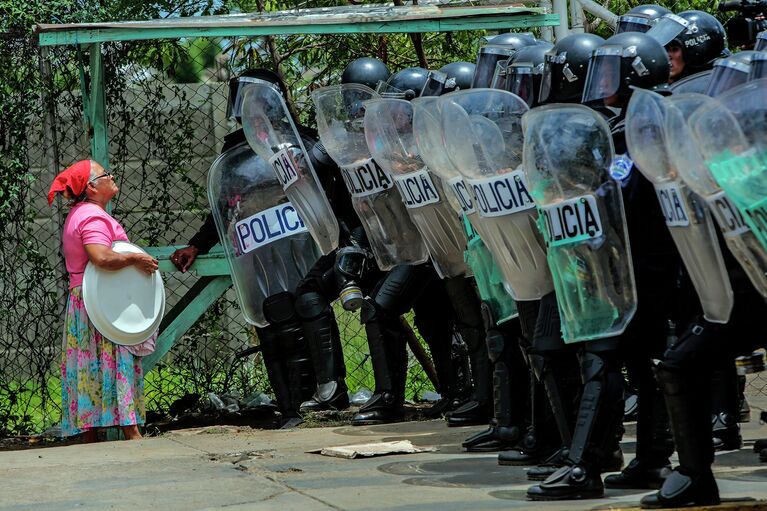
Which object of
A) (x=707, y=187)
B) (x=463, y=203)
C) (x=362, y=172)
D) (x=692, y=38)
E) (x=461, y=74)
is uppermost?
(x=461, y=74)

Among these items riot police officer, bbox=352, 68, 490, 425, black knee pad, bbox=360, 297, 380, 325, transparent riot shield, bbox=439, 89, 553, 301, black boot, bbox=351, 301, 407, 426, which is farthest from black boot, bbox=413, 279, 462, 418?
transparent riot shield, bbox=439, 89, 553, 301

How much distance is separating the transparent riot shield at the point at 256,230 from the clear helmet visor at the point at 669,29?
8.14ft

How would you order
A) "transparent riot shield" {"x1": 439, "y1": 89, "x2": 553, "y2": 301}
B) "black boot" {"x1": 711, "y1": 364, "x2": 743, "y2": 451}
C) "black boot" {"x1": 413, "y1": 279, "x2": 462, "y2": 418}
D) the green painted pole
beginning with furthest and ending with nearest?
the green painted pole → "black boot" {"x1": 413, "y1": 279, "x2": 462, "y2": 418} → "black boot" {"x1": 711, "y1": 364, "x2": 743, "y2": 451} → "transparent riot shield" {"x1": 439, "y1": 89, "x2": 553, "y2": 301}

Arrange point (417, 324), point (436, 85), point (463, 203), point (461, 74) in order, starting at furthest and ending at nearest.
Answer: point (417, 324) → point (461, 74) → point (436, 85) → point (463, 203)

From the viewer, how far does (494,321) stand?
6.17 m

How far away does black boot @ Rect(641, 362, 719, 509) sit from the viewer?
4621 mm

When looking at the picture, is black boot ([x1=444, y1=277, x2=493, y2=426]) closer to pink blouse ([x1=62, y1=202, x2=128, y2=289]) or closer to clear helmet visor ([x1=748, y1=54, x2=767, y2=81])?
pink blouse ([x1=62, y1=202, x2=128, y2=289])

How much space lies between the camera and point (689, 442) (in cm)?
465

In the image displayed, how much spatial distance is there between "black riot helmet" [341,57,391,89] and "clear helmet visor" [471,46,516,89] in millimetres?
993

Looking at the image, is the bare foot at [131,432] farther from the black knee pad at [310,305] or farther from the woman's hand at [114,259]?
the black knee pad at [310,305]

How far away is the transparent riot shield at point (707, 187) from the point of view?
419 centimetres

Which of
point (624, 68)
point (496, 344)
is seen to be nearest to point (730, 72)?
point (624, 68)

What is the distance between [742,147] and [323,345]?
412 centimetres

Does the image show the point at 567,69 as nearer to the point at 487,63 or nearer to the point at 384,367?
the point at 487,63
